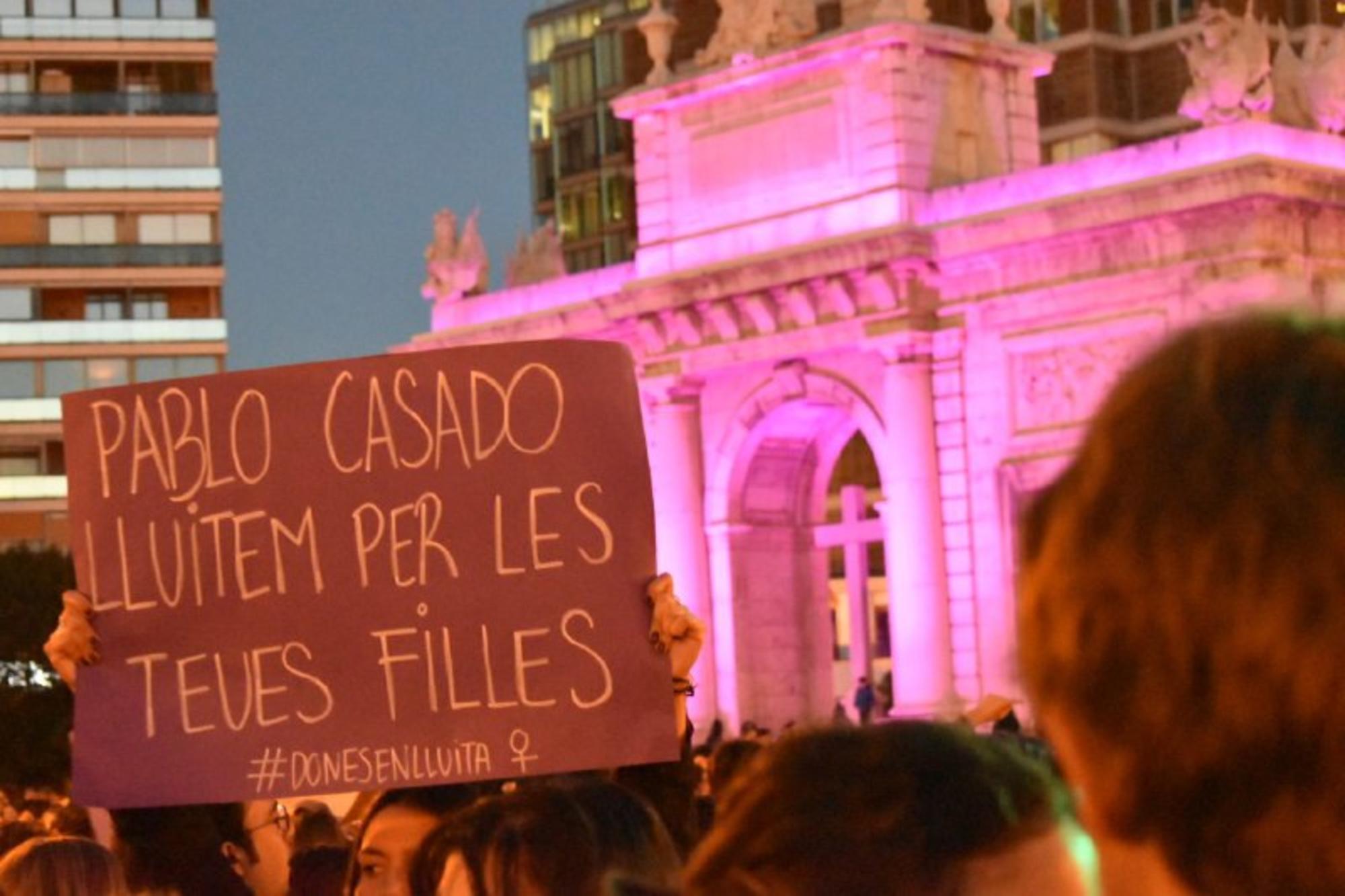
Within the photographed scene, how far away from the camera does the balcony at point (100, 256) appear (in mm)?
79062

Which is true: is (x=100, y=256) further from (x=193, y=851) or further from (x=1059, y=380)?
(x=193, y=851)

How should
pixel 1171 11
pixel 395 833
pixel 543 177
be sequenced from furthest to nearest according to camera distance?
pixel 543 177, pixel 1171 11, pixel 395 833

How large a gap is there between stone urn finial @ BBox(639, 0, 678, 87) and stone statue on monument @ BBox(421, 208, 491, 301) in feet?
15.8

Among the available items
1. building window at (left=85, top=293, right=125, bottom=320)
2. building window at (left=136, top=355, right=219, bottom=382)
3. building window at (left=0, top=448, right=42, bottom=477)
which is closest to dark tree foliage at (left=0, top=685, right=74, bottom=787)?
building window at (left=0, top=448, right=42, bottom=477)

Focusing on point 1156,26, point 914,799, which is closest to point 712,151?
point 1156,26

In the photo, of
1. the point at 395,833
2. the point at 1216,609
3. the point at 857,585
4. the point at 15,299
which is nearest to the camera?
the point at 1216,609

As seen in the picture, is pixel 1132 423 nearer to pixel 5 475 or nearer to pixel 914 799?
pixel 914 799

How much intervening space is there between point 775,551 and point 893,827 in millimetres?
40165

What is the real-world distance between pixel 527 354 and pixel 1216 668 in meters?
5.54

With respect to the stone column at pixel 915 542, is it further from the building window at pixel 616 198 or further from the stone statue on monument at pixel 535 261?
the building window at pixel 616 198

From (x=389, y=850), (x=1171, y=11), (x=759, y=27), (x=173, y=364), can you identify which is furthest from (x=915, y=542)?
(x=173, y=364)

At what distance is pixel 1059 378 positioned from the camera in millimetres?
37000

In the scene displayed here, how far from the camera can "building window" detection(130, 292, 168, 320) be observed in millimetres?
80125

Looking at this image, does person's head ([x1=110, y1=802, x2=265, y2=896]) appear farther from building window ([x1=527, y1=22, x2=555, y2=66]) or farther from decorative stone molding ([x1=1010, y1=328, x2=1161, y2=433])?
building window ([x1=527, y1=22, x2=555, y2=66])
